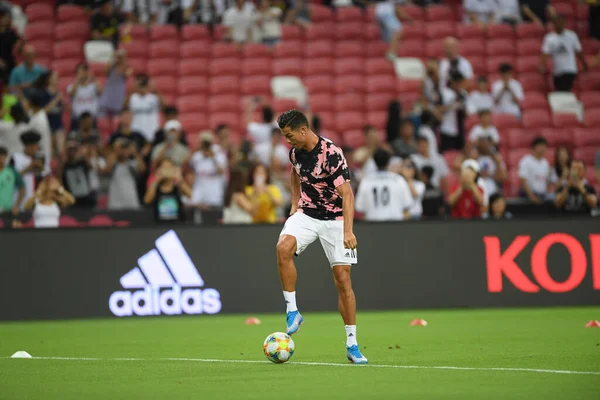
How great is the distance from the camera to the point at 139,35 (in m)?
23.9

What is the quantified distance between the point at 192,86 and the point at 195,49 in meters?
0.99

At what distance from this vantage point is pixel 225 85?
2297 centimetres

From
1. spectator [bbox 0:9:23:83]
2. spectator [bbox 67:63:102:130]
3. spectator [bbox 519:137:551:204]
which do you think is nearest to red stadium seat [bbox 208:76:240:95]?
spectator [bbox 67:63:102:130]

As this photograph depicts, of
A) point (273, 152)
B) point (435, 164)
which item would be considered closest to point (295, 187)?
point (273, 152)

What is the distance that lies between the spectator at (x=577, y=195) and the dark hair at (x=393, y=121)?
11.8 feet

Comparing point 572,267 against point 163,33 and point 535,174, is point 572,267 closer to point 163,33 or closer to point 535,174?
point 535,174

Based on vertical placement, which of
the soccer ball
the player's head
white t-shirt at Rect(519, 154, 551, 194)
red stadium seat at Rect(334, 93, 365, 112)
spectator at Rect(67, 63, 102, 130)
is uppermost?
spectator at Rect(67, 63, 102, 130)

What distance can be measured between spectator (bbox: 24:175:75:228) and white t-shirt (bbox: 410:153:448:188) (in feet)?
19.8

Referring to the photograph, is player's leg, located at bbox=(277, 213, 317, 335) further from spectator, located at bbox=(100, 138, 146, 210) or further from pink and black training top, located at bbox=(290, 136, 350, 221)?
spectator, located at bbox=(100, 138, 146, 210)

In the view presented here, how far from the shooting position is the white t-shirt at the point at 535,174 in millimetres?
19312

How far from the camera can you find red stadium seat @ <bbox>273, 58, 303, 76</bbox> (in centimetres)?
2309

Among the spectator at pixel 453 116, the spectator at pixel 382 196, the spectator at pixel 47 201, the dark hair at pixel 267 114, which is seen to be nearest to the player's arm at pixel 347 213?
the spectator at pixel 382 196

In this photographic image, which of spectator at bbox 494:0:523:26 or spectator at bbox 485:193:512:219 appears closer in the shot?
spectator at bbox 485:193:512:219

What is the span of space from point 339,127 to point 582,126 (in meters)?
5.09
